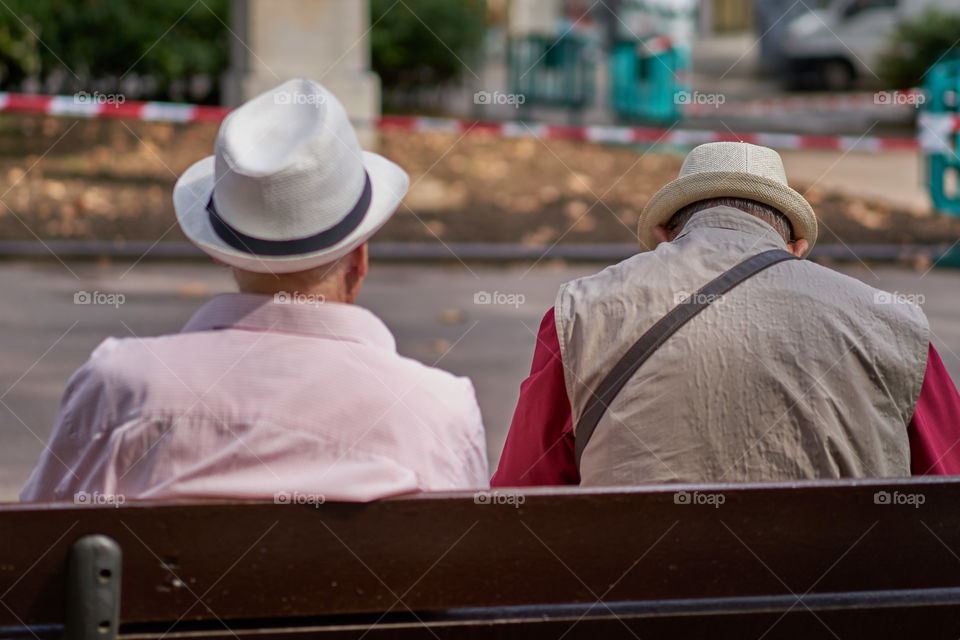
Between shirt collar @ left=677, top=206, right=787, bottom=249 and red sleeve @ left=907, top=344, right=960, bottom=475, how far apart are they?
38cm

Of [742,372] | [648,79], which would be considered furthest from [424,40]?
[742,372]

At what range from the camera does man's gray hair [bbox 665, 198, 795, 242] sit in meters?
2.70

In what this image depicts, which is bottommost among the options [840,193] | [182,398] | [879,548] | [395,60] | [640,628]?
[640,628]

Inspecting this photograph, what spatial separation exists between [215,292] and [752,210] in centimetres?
649

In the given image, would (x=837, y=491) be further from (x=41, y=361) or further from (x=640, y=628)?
(x=41, y=361)

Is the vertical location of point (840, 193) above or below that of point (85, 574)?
above

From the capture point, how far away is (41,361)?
22.4 ft

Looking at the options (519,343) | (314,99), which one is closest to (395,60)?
(519,343)

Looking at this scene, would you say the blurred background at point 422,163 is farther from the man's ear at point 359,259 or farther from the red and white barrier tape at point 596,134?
the man's ear at point 359,259

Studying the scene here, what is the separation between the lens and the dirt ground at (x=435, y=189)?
11047 mm

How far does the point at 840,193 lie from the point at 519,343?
287 inches

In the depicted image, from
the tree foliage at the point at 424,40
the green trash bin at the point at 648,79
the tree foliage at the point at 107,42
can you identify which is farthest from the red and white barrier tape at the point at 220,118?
the tree foliage at the point at 424,40

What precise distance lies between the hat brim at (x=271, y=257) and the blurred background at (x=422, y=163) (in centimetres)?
267

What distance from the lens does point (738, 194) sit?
2.70m
